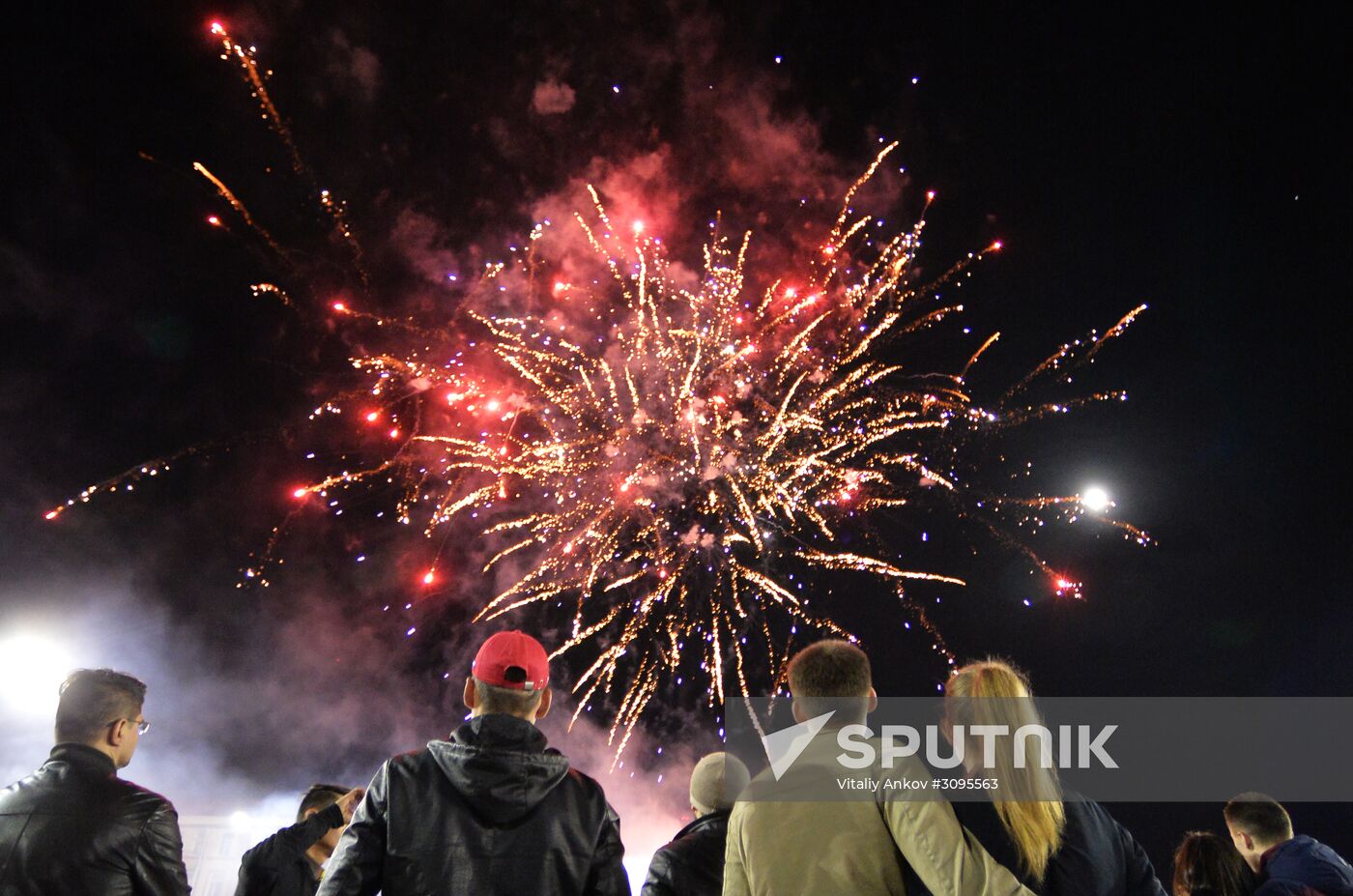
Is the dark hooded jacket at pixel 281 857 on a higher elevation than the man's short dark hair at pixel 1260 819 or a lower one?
lower

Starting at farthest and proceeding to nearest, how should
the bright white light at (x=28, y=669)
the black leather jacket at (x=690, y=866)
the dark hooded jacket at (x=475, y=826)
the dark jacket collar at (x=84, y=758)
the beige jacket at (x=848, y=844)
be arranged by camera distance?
the bright white light at (x=28, y=669)
the black leather jacket at (x=690, y=866)
the dark jacket collar at (x=84, y=758)
the dark hooded jacket at (x=475, y=826)
the beige jacket at (x=848, y=844)

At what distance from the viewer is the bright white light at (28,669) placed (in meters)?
15.5

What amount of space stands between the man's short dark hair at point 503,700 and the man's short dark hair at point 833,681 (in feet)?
3.41

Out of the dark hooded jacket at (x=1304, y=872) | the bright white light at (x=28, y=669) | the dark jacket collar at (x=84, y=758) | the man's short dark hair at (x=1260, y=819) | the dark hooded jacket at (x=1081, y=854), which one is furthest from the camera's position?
the bright white light at (x=28, y=669)

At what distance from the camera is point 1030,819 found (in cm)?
313

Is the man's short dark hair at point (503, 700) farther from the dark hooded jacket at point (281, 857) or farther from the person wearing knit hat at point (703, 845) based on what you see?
the dark hooded jacket at point (281, 857)

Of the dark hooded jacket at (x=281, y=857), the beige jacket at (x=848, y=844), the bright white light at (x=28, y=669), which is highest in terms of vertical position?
the bright white light at (x=28, y=669)

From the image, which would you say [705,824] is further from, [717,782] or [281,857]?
[281,857]

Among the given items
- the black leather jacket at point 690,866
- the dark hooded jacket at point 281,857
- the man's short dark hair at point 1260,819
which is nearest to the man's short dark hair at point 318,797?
the dark hooded jacket at point 281,857

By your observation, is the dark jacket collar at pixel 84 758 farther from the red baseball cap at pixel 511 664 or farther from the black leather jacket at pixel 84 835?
the red baseball cap at pixel 511 664

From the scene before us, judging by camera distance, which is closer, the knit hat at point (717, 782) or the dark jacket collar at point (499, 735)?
the dark jacket collar at point (499, 735)

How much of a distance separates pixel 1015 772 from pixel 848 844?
2.14 feet

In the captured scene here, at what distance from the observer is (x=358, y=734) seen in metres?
22.9

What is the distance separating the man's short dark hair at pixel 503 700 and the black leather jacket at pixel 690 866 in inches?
41.8
